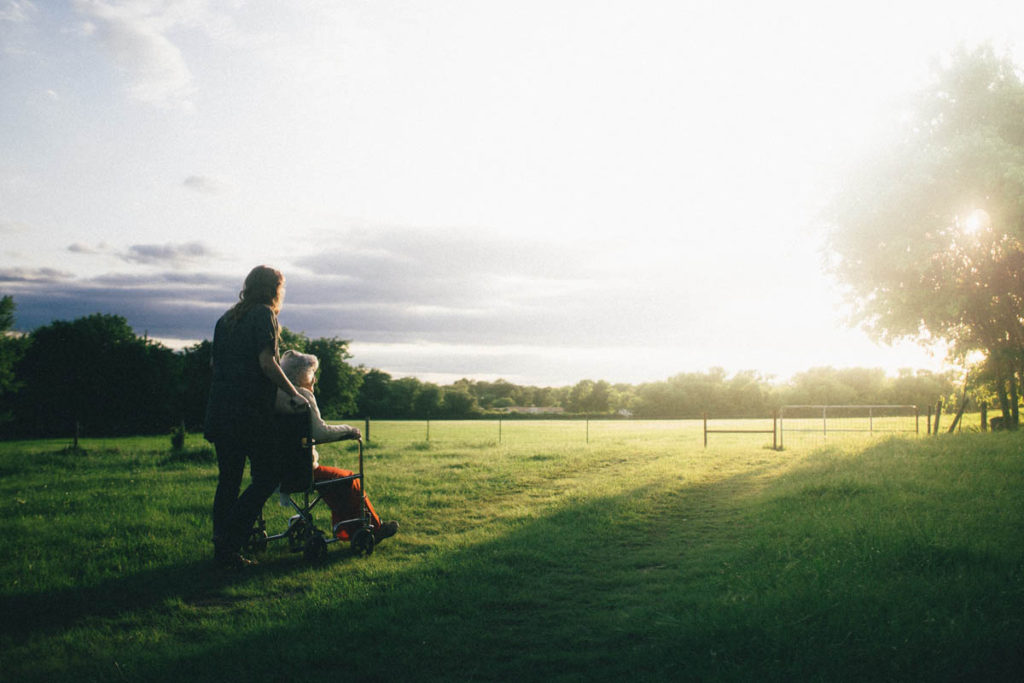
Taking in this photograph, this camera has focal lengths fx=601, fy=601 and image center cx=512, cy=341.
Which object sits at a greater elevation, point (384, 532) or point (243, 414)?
point (243, 414)

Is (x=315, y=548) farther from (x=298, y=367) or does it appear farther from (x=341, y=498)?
(x=298, y=367)

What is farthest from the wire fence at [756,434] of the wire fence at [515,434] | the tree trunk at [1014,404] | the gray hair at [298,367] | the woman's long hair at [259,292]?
the woman's long hair at [259,292]

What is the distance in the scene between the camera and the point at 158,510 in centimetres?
800

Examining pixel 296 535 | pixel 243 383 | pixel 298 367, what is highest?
pixel 298 367

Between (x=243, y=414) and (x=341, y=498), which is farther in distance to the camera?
(x=341, y=498)

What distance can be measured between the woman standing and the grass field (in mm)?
533

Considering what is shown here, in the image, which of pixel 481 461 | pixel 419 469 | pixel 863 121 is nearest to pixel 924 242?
pixel 863 121

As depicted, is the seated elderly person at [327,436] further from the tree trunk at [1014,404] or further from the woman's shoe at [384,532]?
the tree trunk at [1014,404]

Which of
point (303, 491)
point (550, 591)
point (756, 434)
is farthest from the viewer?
point (756, 434)

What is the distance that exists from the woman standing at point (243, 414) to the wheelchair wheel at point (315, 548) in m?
0.58

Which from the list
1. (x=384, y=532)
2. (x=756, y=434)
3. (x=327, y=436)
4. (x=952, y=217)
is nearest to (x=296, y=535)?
(x=384, y=532)

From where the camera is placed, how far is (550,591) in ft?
16.8

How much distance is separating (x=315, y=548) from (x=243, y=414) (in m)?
1.48

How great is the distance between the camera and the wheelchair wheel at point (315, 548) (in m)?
5.68
